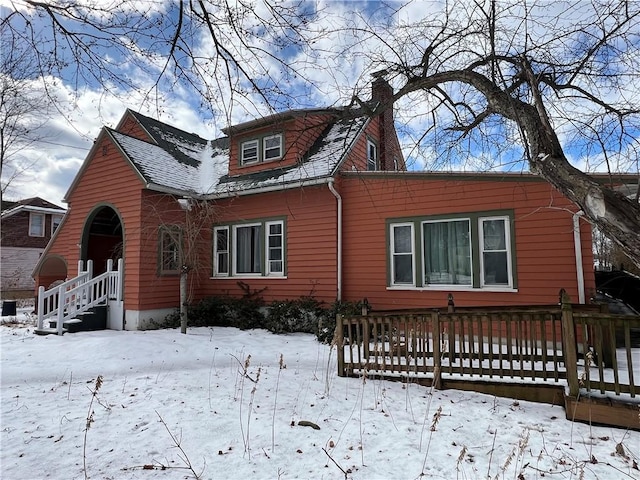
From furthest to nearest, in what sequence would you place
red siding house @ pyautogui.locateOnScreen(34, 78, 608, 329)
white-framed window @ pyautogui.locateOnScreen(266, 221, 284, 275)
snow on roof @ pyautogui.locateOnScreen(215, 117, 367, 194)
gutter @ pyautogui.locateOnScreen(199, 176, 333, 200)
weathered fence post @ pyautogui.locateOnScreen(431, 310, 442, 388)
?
white-framed window @ pyautogui.locateOnScreen(266, 221, 284, 275), snow on roof @ pyautogui.locateOnScreen(215, 117, 367, 194), gutter @ pyautogui.locateOnScreen(199, 176, 333, 200), red siding house @ pyautogui.locateOnScreen(34, 78, 608, 329), weathered fence post @ pyautogui.locateOnScreen(431, 310, 442, 388)

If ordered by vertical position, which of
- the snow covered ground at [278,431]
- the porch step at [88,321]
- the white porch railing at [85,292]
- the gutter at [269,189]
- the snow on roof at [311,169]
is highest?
the snow on roof at [311,169]

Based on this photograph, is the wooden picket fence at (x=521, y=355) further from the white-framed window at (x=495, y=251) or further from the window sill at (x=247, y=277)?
the window sill at (x=247, y=277)

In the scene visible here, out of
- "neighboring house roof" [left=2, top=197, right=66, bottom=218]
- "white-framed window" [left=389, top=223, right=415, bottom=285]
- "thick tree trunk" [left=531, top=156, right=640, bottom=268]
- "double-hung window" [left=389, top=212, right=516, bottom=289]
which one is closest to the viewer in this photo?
"thick tree trunk" [left=531, top=156, right=640, bottom=268]

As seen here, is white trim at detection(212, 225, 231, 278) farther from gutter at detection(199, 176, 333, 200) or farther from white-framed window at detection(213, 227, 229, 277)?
gutter at detection(199, 176, 333, 200)

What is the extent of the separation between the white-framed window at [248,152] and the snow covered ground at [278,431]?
27.2 ft

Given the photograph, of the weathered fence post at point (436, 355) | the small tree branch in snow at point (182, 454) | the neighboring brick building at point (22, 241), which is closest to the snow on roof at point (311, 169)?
the weathered fence post at point (436, 355)

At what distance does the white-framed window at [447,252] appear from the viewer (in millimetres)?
8961

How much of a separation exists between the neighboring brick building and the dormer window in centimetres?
2020

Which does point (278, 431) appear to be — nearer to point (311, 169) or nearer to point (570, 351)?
point (570, 351)

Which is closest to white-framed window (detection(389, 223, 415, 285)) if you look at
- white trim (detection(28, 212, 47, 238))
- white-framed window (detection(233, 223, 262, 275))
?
white-framed window (detection(233, 223, 262, 275))

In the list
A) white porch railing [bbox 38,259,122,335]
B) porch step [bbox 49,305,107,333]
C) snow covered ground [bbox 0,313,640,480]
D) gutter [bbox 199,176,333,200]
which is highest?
gutter [bbox 199,176,333,200]

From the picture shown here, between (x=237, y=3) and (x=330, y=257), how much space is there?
699 cm

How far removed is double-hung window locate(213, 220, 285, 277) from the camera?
37.4 feet

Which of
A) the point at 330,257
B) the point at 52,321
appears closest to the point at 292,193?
the point at 330,257
